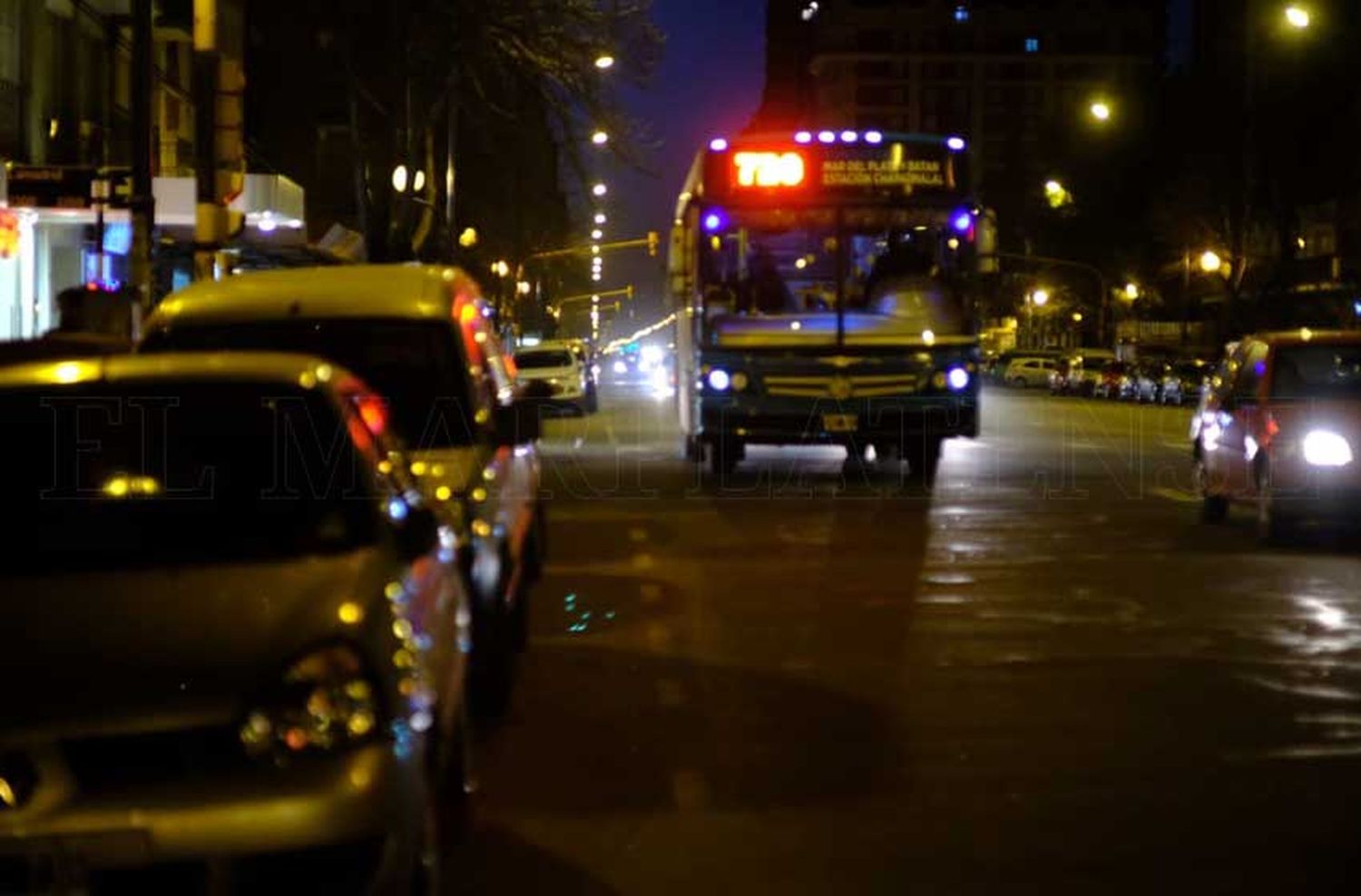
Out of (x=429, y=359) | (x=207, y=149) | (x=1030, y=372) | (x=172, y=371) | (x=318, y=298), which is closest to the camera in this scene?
(x=172, y=371)

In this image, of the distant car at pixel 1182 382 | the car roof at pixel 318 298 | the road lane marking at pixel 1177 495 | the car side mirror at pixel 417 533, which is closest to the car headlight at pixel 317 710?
the car side mirror at pixel 417 533

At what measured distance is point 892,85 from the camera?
165 metres

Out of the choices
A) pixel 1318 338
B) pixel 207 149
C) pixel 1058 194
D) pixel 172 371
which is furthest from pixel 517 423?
pixel 1058 194

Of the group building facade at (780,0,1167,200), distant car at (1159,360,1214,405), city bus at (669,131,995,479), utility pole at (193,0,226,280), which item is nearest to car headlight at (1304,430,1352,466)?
city bus at (669,131,995,479)

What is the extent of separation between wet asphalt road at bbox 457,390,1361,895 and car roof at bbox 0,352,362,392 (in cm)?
182

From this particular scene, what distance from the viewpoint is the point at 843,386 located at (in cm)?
2078

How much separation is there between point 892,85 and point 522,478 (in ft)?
521

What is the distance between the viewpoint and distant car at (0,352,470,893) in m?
4.88

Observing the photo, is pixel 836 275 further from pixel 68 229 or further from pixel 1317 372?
pixel 68 229

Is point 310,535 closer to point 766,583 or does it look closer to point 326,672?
point 326,672

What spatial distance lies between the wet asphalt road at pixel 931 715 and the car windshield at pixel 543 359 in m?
28.0

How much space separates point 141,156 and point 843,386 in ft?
25.3

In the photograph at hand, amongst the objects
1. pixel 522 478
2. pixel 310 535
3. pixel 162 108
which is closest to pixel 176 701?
pixel 310 535

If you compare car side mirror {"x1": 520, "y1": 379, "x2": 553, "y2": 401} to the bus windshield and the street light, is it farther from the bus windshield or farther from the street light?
the street light
